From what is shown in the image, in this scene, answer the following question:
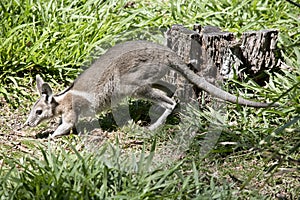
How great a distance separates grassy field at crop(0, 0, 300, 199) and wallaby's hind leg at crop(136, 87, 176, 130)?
0.15 metres

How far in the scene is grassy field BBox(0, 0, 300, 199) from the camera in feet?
14.3

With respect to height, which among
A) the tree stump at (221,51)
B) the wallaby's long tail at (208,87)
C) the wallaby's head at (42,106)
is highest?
the tree stump at (221,51)

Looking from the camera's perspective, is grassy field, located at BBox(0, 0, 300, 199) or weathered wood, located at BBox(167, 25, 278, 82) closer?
grassy field, located at BBox(0, 0, 300, 199)

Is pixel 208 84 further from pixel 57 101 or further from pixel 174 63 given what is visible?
pixel 57 101

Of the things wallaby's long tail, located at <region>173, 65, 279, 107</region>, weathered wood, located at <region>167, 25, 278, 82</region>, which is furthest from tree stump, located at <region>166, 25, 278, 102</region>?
wallaby's long tail, located at <region>173, 65, 279, 107</region>

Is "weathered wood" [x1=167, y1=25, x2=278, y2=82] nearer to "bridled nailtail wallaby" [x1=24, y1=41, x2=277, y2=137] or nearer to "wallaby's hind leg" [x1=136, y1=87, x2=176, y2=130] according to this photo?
"bridled nailtail wallaby" [x1=24, y1=41, x2=277, y2=137]

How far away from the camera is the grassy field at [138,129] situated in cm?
436

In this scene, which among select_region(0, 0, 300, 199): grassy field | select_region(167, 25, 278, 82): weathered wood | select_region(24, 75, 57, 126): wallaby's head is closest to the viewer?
select_region(0, 0, 300, 199): grassy field

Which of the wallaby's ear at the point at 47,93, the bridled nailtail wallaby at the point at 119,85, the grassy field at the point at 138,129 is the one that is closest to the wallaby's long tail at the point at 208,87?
the bridled nailtail wallaby at the point at 119,85

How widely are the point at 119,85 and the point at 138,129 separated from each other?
418mm

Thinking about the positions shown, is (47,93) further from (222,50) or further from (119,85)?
(222,50)

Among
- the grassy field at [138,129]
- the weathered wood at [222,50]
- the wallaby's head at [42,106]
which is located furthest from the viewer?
the weathered wood at [222,50]

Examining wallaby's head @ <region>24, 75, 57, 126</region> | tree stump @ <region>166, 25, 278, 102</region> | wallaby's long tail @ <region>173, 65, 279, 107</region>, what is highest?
tree stump @ <region>166, 25, 278, 102</region>

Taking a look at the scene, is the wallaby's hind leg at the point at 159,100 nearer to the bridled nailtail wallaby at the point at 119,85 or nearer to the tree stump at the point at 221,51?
the bridled nailtail wallaby at the point at 119,85
